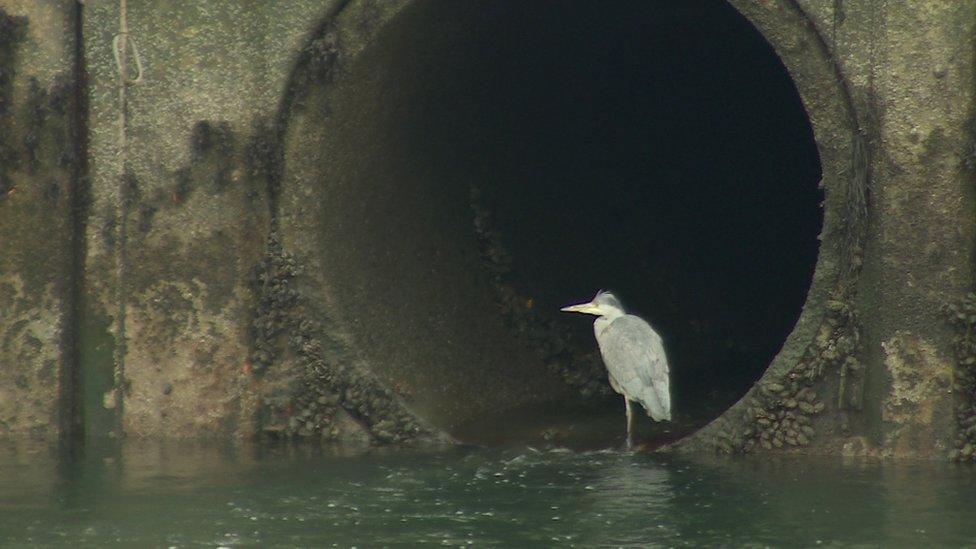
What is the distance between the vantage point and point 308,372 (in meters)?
8.96

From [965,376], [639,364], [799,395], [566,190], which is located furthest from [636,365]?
[566,190]

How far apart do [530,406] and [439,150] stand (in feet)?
5.41

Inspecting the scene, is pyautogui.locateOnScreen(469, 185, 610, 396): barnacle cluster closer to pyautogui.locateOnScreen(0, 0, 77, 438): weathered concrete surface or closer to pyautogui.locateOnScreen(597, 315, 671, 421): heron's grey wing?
pyautogui.locateOnScreen(597, 315, 671, 421): heron's grey wing

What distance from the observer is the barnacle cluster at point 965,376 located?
7934 millimetres

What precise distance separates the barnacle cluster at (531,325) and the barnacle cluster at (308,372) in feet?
5.64

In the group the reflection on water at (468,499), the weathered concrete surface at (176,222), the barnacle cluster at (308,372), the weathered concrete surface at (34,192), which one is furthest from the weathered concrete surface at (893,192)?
the weathered concrete surface at (34,192)

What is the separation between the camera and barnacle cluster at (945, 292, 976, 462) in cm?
793

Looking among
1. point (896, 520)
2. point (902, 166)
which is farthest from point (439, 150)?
point (896, 520)

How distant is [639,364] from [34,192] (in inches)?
130

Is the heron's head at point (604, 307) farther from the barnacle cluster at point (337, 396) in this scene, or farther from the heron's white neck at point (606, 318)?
the barnacle cluster at point (337, 396)

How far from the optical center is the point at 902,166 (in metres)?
8.02

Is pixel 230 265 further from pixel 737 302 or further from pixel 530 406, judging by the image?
pixel 737 302

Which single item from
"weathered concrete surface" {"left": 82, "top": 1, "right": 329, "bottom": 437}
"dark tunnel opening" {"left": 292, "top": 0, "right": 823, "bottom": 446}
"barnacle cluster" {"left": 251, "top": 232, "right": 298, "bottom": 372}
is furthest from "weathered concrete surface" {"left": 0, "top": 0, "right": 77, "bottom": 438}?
"dark tunnel opening" {"left": 292, "top": 0, "right": 823, "bottom": 446}

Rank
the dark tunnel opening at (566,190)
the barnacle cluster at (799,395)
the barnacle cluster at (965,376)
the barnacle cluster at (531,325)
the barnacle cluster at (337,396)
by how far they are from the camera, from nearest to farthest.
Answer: the barnacle cluster at (965,376), the barnacle cluster at (799,395), the barnacle cluster at (337,396), the dark tunnel opening at (566,190), the barnacle cluster at (531,325)
